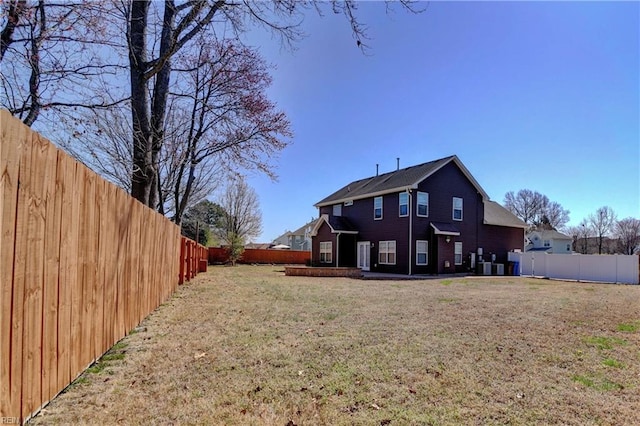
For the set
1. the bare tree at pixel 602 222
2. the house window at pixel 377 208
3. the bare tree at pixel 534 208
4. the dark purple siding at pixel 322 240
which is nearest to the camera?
the house window at pixel 377 208

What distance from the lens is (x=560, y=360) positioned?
4.36m

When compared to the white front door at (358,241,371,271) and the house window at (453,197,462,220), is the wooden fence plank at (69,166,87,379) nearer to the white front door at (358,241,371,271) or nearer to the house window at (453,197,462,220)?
the white front door at (358,241,371,271)

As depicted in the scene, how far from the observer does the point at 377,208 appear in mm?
22812

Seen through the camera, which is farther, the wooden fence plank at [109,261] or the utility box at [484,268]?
the utility box at [484,268]

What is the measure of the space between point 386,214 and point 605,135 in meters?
11.1

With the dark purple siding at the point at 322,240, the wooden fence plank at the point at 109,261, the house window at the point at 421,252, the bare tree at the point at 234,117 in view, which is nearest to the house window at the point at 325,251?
the dark purple siding at the point at 322,240

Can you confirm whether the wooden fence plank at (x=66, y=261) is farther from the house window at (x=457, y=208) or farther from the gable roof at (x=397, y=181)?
the house window at (x=457, y=208)

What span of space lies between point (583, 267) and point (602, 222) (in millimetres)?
53128

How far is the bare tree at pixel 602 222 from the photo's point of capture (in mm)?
60350

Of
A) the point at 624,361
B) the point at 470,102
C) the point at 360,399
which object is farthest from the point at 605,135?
the point at 360,399

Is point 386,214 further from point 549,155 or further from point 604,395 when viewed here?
point 604,395

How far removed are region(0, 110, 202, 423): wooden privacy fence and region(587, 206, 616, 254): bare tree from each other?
243 ft

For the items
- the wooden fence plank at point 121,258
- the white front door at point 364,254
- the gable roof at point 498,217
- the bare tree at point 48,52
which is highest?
the bare tree at point 48,52

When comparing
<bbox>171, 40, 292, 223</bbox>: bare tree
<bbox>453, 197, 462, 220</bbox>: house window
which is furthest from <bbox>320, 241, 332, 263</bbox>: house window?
<bbox>171, 40, 292, 223</bbox>: bare tree
